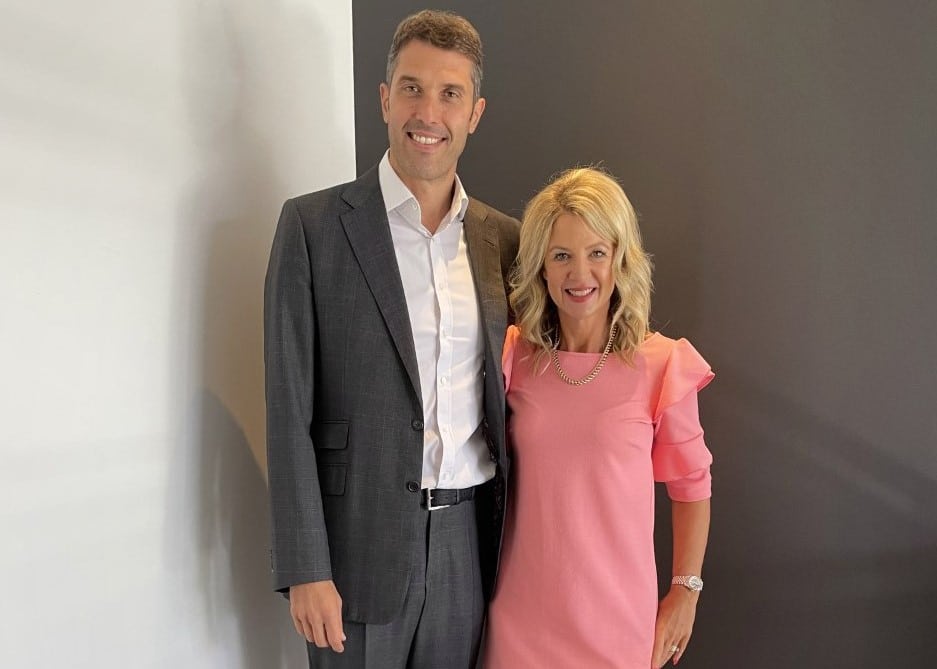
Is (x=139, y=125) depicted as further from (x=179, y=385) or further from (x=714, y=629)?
(x=714, y=629)

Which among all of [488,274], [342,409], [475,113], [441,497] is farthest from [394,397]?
[475,113]

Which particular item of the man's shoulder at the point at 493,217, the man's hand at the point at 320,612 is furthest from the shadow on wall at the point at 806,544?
the man's hand at the point at 320,612

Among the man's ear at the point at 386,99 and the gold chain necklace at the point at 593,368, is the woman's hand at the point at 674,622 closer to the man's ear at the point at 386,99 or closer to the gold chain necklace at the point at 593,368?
the gold chain necklace at the point at 593,368

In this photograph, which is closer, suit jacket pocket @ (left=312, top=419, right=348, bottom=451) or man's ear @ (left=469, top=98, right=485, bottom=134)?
suit jacket pocket @ (left=312, top=419, right=348, bottom=451)

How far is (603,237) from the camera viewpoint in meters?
1.58

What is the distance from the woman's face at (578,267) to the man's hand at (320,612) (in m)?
0.69

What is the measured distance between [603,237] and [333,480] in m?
0.69

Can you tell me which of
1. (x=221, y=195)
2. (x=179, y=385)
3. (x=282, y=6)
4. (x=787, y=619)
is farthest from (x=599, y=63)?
(x=787, y=619)

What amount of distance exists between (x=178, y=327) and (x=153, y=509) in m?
0.34

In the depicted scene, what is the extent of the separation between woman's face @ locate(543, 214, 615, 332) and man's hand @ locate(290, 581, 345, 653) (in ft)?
2.28

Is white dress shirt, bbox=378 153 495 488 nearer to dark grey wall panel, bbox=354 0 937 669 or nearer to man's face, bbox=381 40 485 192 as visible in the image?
man's face, bbox=381 40 485 192

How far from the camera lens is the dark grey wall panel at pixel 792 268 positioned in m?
1.86

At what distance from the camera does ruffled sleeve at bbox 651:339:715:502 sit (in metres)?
1.57

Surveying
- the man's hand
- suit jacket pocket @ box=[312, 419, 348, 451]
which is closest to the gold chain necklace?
suit jacket pocket @ box=[312, 419, 348, 451]
